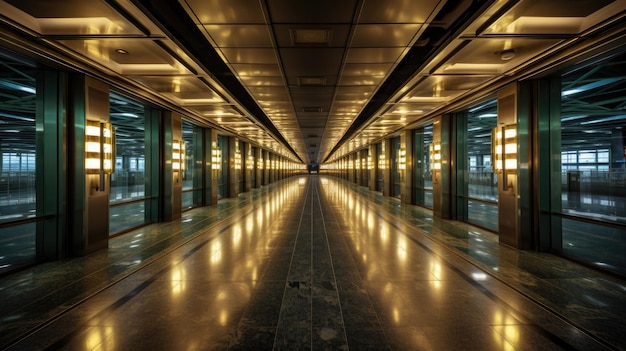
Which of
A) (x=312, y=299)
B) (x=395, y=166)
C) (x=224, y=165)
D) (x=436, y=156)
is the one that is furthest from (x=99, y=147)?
(x=395, y=166)

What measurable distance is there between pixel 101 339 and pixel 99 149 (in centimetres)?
501

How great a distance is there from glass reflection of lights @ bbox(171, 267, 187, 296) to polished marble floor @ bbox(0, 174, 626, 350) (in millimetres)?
38

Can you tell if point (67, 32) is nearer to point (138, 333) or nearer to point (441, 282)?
→ point (138, 333)

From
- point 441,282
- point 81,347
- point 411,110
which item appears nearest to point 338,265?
point 441,282

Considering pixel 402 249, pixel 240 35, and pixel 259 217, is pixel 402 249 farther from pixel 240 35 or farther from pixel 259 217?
pixel 259 217

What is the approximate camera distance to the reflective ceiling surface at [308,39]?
4.10m

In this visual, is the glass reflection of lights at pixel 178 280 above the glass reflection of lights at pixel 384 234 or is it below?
below

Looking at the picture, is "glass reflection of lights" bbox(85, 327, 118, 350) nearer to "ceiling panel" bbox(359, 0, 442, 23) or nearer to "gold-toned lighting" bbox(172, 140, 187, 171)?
"ceiling panel" bbox(359, 0, 442, 23)

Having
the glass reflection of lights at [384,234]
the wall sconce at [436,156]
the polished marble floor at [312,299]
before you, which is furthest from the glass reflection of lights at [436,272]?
the wall sconce at [436,156]

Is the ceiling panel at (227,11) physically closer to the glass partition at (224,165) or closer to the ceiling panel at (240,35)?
the ceiling panel at (240,35)

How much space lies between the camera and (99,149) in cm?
662

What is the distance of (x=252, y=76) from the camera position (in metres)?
7.04

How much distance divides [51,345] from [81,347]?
1.23 feet

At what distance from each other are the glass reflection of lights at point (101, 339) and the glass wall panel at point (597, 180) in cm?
812
